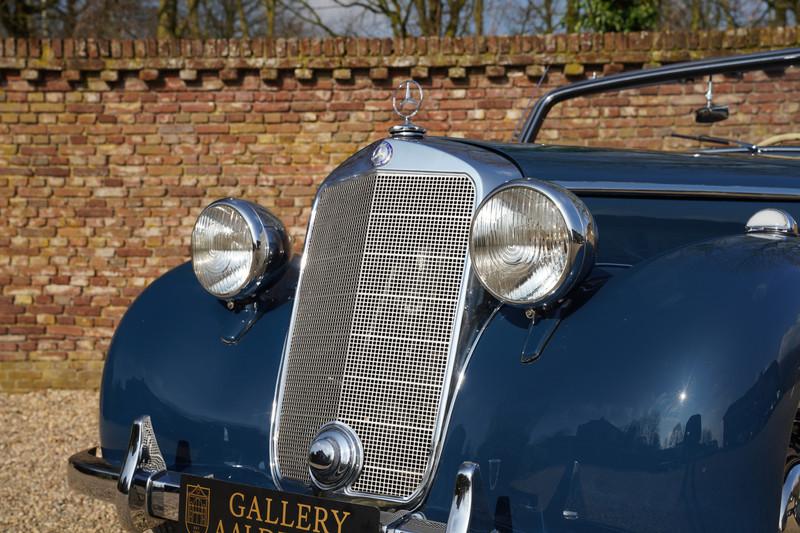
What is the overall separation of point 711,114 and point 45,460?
11.7ft

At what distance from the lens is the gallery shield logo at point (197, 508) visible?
77.7 inches

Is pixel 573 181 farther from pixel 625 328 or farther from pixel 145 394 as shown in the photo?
pixel 145 394

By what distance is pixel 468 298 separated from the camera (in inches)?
76.2

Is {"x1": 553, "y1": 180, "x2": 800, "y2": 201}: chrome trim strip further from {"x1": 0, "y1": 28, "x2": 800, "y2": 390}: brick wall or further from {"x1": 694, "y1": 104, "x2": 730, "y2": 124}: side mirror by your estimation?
{"x1": 0, "y1": 28, "x2": 800, "y2": 390}: brick wall

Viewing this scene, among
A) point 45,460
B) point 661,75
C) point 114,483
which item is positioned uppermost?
point 661,75

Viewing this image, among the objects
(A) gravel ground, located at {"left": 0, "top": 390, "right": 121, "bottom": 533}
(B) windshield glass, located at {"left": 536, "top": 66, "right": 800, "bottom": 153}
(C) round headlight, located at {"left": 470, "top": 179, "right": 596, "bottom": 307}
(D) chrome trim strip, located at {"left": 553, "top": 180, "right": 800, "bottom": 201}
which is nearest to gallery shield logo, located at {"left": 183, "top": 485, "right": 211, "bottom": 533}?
(C) round headlight, located at {"left": 470, "top": 179, "right": 596, "bottom": 307}

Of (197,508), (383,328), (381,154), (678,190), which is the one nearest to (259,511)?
(197,508)

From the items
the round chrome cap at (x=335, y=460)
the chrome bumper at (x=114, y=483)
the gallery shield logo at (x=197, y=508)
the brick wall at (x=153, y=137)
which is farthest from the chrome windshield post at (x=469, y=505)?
the brick wall at (x=153, y=137)

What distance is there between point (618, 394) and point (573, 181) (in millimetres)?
679

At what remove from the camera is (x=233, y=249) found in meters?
2.38

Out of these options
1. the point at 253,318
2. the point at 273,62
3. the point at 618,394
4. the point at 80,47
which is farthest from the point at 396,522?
the point at 80,47

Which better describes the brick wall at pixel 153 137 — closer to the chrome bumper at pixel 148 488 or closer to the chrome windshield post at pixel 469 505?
the chrome bumper at pixel 148 488

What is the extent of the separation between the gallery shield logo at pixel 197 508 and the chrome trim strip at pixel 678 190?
108cm

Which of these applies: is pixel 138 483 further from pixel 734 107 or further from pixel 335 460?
pixel 734 107
